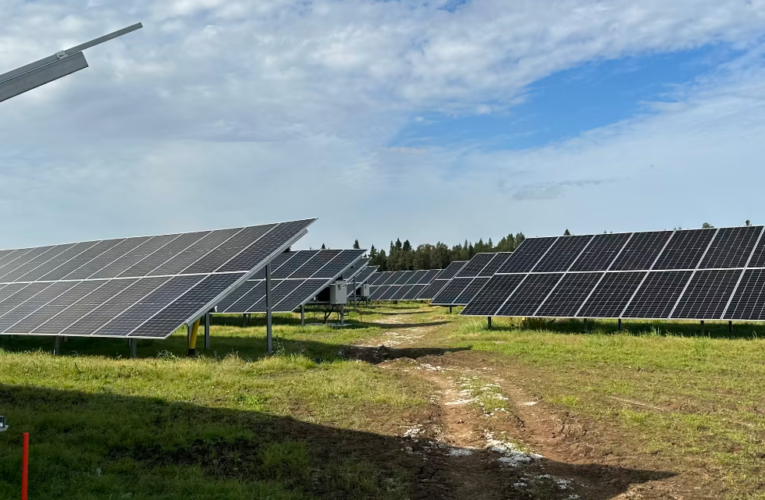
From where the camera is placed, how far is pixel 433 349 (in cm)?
2044

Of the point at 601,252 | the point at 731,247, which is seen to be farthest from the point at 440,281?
the point at 731,247

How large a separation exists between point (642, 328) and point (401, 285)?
43.7m

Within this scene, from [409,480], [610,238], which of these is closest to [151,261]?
[409,480]

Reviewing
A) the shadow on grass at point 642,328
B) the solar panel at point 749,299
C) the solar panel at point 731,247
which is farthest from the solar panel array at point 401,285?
the solar panel at point 749,299

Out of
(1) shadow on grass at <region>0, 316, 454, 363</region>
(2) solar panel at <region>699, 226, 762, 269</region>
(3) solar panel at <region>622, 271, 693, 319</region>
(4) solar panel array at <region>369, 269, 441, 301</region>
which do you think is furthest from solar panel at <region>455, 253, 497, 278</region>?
(1) shadow on grass at <region>0, 316, 454, 363</region>

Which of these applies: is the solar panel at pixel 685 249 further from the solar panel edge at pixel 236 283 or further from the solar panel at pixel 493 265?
the solar panel at pixel 493 265

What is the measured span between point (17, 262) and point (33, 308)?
1086 cm

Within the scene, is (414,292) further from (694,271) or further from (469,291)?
(694,271)

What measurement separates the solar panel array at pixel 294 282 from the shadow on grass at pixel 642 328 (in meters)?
9.37

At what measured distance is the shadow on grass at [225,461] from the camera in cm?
699

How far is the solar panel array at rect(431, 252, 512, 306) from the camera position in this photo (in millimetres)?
40159

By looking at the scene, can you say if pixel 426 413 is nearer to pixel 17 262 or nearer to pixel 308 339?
pixel 308 339

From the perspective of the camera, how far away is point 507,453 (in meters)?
8.55

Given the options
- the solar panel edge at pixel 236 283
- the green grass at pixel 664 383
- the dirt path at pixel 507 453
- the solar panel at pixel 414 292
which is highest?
the solar panel edge at pixel 236 283
